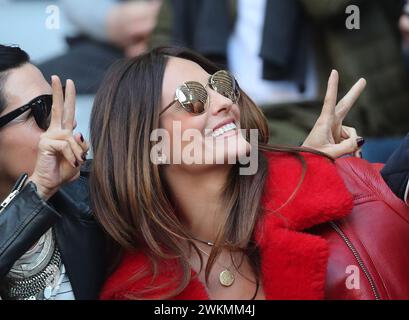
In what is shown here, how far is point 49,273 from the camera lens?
2395mm

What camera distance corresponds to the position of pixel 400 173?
7.75 feet

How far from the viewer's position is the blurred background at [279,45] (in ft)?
11.9

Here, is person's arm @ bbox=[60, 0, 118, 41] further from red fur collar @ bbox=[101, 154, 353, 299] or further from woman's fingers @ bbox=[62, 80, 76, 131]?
red fur collar @ bbox=[101, 154, 353, 299]

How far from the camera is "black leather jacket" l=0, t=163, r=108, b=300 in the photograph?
88.4 inches

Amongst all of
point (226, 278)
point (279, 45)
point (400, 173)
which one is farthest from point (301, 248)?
point (279, 45)

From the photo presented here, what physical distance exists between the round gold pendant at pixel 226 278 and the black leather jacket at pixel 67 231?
35 centimetres

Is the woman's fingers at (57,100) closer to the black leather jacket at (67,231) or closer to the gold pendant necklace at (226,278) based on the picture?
the black leather jacket at (67,231)

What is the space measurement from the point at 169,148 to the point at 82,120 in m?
1.03

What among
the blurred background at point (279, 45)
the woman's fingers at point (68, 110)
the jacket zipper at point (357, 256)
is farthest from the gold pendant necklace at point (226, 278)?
the blurred background at point (279, 45)

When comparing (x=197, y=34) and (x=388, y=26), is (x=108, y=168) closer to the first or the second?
(x=197, y=34)

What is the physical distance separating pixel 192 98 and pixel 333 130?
482 millimetres

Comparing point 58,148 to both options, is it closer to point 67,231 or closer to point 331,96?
point 67,231

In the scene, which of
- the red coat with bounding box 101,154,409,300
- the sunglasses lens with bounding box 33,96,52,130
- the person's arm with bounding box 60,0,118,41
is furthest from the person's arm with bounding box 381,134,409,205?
the person's arm with bounding box 60,0,118,41

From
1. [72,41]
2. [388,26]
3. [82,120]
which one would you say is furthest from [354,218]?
[72,41]
